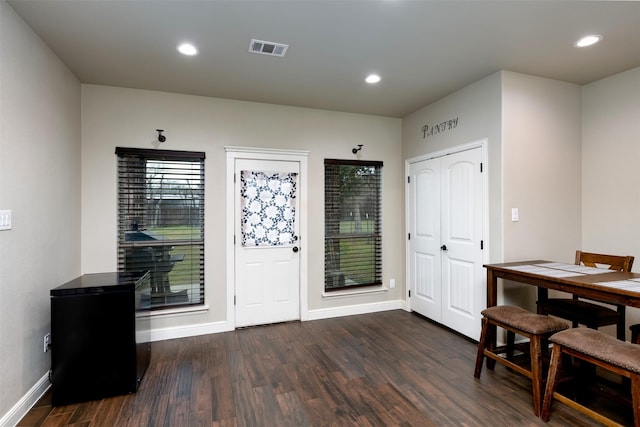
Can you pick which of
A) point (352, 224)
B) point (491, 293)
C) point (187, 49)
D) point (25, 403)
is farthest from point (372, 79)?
point (25, 403)

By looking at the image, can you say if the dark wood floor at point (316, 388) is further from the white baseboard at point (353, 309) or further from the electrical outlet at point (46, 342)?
the white baseboard at point (353, 309)

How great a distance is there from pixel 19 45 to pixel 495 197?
4.00m

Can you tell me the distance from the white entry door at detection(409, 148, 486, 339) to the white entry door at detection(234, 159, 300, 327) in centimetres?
160

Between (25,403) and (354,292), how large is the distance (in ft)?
10.8

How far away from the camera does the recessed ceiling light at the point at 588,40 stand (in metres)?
2.50

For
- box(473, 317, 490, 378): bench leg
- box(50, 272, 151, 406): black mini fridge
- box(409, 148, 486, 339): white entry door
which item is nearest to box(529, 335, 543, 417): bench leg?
box(473, 317, 490, 378): bench leg

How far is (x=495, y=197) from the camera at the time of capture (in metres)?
3.13

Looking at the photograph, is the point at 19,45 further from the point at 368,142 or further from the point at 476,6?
the point at 368,142

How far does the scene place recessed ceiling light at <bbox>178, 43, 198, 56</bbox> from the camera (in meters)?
2.57

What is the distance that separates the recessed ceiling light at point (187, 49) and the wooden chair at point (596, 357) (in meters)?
3.38

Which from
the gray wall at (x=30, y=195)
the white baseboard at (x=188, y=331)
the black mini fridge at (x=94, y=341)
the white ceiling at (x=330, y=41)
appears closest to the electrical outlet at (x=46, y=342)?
the gray wall at (x=30, y=195)

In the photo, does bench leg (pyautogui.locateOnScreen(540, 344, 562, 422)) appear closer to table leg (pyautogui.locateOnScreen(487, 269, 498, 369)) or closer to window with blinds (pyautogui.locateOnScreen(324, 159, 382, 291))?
table leg (pyautogui.locateOnScreen(487, 269, 498, 369))

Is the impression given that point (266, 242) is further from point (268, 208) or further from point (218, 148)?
point (218, 148)

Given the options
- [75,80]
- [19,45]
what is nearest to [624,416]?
[19,45]
